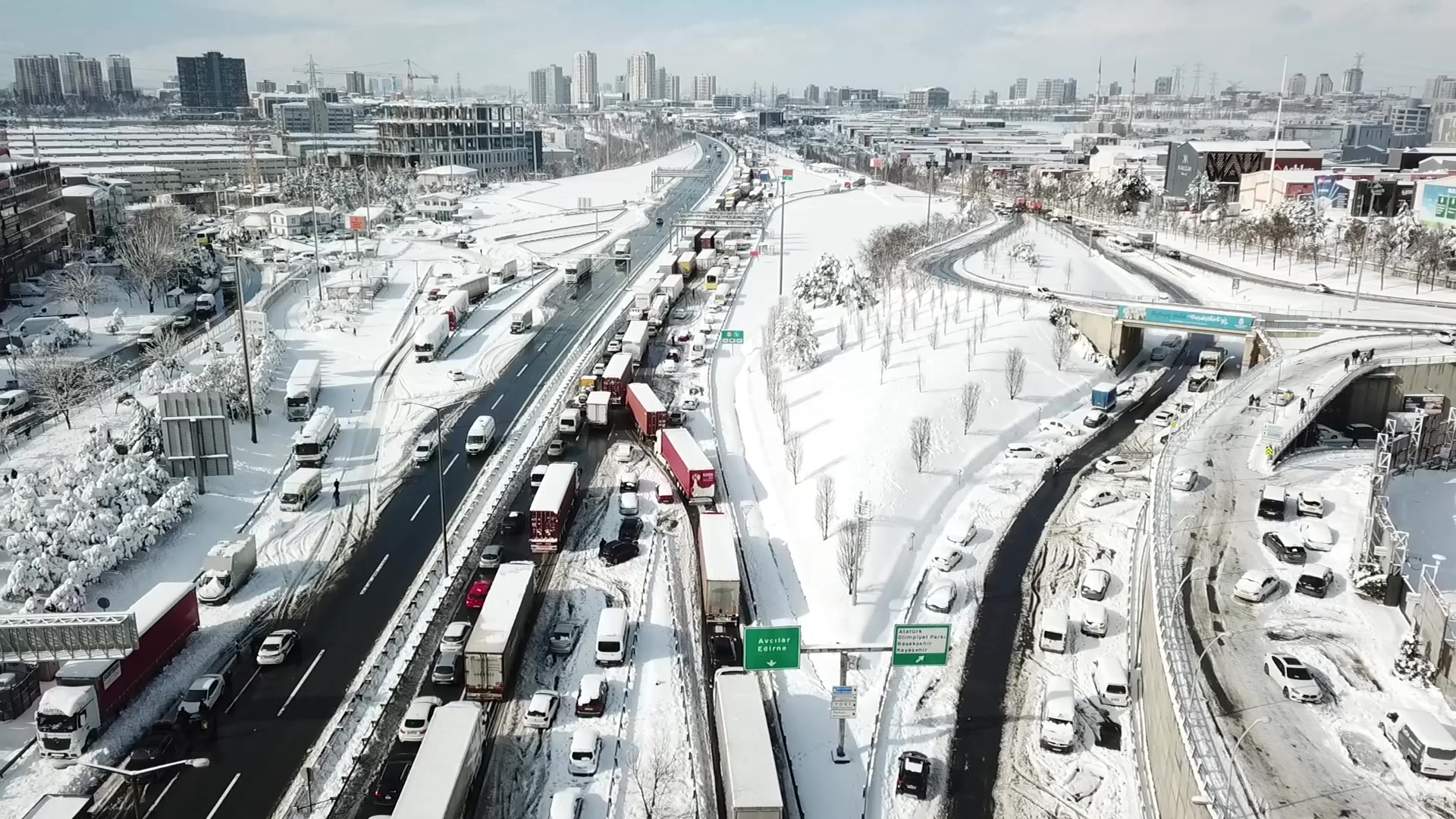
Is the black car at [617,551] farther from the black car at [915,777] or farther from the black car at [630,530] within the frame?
the black car at [915,777]

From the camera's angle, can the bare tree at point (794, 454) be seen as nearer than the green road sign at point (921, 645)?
No

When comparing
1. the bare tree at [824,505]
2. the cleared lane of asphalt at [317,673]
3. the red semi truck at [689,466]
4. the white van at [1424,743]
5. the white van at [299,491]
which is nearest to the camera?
the white van at [1424,743]

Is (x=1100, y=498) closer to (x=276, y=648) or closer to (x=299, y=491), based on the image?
(x=276, y=648)

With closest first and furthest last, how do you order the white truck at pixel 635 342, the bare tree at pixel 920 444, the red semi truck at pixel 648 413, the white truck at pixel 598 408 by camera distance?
the bare tree at pixel 920 444 < the red semi truck at pixel 648 413 < the white truck at pixel 598 408 < the white truck at pixel 635 342

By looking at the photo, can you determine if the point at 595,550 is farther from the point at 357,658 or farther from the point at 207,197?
the point at 207,197

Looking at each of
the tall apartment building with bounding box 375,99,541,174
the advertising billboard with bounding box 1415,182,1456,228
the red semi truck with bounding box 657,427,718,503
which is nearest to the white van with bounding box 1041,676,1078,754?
the red semi truck with bounding box 657,427,718,503

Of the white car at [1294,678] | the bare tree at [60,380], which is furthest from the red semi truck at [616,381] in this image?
the white car at [1294,678]

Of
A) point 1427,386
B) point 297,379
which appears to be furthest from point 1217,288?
point 297,379
